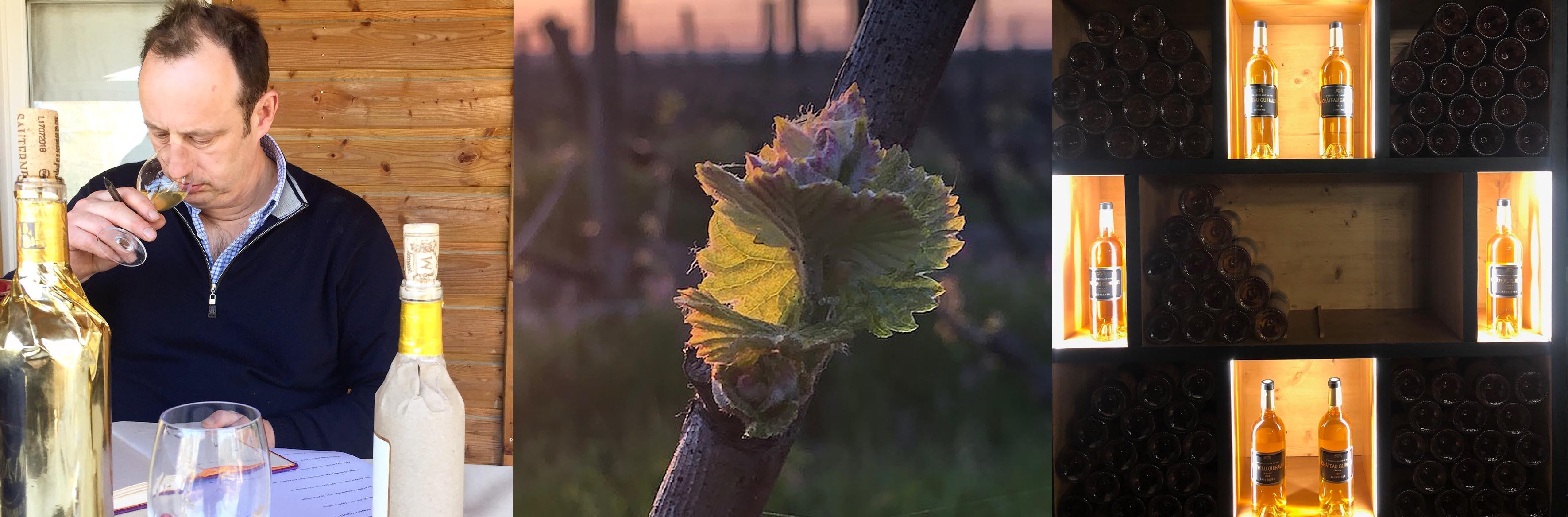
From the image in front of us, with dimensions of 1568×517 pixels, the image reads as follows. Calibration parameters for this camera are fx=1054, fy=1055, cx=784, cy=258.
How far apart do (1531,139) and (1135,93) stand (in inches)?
30.9

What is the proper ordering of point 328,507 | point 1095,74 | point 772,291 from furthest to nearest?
point 1095,74 → point 772,291 → point 328,507

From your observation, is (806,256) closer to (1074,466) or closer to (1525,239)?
(1074,466)

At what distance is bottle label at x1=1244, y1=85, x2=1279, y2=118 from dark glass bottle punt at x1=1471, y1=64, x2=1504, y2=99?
1.21 ft

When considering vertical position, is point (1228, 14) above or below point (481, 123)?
above

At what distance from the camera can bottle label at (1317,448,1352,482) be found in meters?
2.10

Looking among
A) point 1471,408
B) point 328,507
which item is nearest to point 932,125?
point 1471,408

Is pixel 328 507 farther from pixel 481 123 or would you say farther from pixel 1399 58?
pixel 1399 58

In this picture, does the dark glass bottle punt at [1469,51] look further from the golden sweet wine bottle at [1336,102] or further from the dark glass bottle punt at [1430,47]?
the golden sweet wine bottle at [1336,102]

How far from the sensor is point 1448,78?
2.02 meters

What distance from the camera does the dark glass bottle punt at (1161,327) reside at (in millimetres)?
Answer: 2055

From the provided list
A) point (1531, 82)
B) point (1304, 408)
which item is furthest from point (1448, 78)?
point (1304, 408)

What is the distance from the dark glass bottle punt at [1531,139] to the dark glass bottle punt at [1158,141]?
676 millimetres

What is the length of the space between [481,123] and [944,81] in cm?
97

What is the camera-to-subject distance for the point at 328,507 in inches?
39.3
